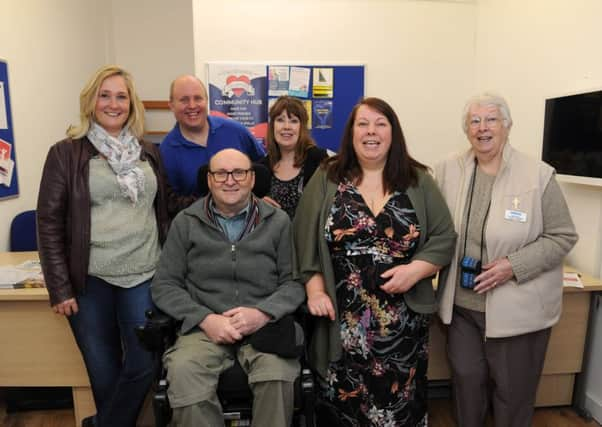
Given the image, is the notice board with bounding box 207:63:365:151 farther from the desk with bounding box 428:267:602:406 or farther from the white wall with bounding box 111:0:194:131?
the desk with bounding box 428:267:602:406

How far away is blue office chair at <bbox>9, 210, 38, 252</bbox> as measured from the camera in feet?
9.82

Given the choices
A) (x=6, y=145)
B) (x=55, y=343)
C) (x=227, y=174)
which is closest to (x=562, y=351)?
(x=227, y=174)

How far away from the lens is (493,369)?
186cm

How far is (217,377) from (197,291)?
0.36m

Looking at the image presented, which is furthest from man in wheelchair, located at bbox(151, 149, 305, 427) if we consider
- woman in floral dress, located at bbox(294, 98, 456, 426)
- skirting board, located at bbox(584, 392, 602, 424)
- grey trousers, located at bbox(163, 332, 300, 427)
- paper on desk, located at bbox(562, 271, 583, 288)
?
skirting board, located at bbox(584, 392, 602, 424)

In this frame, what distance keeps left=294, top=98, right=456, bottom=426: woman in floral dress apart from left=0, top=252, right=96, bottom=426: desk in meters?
1.28

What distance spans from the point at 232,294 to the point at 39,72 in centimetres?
279

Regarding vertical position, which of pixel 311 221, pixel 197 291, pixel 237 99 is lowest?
pixel 197 291

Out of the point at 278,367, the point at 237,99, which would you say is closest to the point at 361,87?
the point at 237,99

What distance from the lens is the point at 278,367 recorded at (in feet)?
5.22

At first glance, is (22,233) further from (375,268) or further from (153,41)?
(153,41)

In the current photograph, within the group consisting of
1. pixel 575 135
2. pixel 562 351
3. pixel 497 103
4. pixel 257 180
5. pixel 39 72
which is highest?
pixel 39 72

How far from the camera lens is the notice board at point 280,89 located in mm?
3439

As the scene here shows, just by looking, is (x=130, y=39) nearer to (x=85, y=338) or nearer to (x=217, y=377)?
(x=85, y=338)
